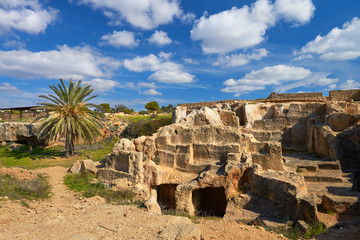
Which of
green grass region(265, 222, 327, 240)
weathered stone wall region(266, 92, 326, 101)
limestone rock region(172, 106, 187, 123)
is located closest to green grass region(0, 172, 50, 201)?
green grass region(265, 222, 327, 240)

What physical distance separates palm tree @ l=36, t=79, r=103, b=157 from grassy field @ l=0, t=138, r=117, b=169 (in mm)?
1178

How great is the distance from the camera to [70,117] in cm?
1714

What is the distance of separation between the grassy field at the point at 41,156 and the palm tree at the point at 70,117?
118cm

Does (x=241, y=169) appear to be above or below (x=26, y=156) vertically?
above

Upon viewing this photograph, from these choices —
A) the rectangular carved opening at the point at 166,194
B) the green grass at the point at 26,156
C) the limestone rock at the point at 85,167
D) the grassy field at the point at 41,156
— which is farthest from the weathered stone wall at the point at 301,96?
the green grass at the point at 26,156

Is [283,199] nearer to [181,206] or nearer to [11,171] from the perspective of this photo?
[181,206]

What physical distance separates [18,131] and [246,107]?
21503mm

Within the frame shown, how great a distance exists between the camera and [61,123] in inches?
658

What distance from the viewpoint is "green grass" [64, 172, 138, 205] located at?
9109 mm

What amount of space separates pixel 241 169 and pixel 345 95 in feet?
53.5

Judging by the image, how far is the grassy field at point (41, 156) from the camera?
610 inches

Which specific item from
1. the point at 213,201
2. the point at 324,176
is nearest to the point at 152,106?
the point at 213,201

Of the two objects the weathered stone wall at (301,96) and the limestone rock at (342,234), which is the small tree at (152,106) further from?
the limestone rock at (342,234)

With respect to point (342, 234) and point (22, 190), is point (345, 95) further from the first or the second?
point (22, 190)
